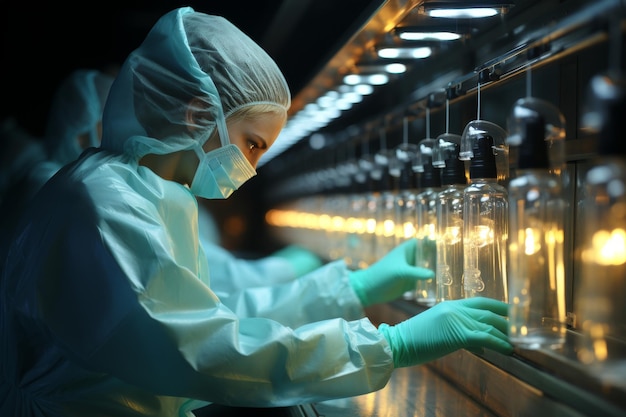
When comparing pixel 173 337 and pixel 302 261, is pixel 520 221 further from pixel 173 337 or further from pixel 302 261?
pixel 302 261

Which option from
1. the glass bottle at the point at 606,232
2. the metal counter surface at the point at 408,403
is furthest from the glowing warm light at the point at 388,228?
the glass bottle at the point at 606,232

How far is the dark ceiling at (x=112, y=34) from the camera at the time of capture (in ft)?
8.13

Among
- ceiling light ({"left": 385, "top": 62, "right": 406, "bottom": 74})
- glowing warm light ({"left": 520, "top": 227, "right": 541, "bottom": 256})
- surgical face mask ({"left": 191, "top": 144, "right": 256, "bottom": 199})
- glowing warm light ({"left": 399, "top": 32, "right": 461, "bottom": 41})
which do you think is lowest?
glowing warm light ({"left": 520, "top": 227, "right": 541, "bottom": 256})

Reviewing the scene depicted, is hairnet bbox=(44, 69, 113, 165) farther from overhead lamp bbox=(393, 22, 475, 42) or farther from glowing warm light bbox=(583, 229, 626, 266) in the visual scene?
glowing warm light bbox=(583, 229, 626, 266)

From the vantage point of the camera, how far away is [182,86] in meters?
1.34

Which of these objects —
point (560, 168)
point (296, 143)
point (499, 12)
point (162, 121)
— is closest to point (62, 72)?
point (296, 143)

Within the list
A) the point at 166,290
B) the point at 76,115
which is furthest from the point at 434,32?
the point at 76,115

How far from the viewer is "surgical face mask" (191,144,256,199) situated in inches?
55.8

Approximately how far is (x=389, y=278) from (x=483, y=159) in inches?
24.8

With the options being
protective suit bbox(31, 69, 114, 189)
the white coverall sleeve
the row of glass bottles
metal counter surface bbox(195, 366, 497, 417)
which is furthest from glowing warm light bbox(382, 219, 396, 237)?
protective suit bbox(31, 69, 114, 189)

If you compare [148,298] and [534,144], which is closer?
[534,144]

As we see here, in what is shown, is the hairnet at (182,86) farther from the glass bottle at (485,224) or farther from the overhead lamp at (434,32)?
the glass bottle at (485,224)

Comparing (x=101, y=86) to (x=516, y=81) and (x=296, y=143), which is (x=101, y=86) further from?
(x=516, y=81)

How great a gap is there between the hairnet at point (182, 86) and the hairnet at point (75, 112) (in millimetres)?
1632
